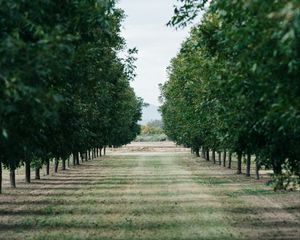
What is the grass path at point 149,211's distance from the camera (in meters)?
20.9

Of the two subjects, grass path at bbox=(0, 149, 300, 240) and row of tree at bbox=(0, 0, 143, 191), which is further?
grass path at bbox=(0, 149, 300, 240)

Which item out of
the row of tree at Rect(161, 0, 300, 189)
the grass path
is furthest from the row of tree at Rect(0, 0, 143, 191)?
the grass path

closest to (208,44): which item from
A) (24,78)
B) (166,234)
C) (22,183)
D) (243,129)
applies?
(243,129)

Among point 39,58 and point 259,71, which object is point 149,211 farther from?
point 39,58

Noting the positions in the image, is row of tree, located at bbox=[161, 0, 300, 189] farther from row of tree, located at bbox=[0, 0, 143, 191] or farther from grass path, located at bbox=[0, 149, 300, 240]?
row of tree, located at bbox=[0, 0, 143, 191]

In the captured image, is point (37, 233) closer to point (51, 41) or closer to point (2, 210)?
point (2, 210)

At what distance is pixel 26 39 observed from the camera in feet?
52.5

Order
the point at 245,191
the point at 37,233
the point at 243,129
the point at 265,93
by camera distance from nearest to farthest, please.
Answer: the point at 265,93 → the point at 243,129 → the point at 37,233 → the point at 245,191

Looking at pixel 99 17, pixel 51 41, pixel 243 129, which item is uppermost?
pixel 99 17

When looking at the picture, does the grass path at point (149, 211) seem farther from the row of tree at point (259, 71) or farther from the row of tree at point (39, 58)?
the row of tree at point (39, 58)

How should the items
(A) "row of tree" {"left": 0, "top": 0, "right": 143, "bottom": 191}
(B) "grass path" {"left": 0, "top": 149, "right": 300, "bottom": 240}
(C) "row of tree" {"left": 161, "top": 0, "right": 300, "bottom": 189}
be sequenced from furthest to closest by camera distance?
(B) "grass path" {"left": 0, "top": 149, "right": 300, "bottom": 240} → (A) "row of tree" {"left": 0, "top": 0, "right": 143, "bottom": 191} → (C) "row of tree" {"left": 161, "top": 0, "right": 300, "bottom": 189}

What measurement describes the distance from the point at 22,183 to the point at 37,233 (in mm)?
23433

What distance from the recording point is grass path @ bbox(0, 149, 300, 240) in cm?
2092

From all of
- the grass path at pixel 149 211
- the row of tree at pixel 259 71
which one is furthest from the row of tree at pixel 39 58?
the grass path at pixel 149 211
